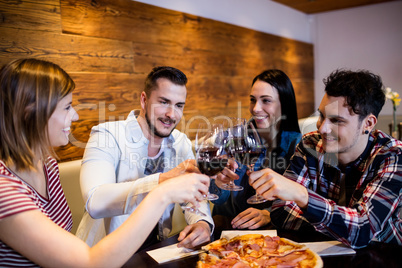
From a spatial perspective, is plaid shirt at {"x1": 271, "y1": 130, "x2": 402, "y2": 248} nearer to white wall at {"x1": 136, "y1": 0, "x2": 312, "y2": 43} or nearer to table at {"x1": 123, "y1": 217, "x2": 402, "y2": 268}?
table at {"x1": 123, "y1": 217, "x2": 402, "y2": 268}

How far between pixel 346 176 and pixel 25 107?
4.33ft

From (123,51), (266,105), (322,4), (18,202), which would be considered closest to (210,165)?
(18,202)

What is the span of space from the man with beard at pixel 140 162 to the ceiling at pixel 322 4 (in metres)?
3.91

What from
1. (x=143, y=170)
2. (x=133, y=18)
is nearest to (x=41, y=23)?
(x=133, y=18)

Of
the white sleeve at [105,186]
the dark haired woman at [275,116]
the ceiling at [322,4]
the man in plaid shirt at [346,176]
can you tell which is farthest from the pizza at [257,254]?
the ceiling at [322,4]

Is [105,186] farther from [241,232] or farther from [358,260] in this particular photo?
[358,260]

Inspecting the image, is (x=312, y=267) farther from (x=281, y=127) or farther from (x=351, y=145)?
(x=281, y=127)

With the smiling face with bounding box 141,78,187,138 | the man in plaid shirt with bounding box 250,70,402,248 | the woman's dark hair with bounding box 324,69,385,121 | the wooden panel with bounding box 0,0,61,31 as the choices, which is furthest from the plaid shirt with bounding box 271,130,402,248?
the wooden panel with bounding box 0,0,61,31

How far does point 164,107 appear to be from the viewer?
2023mm

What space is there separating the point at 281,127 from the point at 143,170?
3.56ft

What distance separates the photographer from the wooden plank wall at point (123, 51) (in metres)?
2.32

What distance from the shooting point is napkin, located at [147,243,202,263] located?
114 cm

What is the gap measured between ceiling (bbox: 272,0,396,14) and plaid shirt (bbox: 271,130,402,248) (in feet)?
13.9

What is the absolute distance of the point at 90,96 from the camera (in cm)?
267
